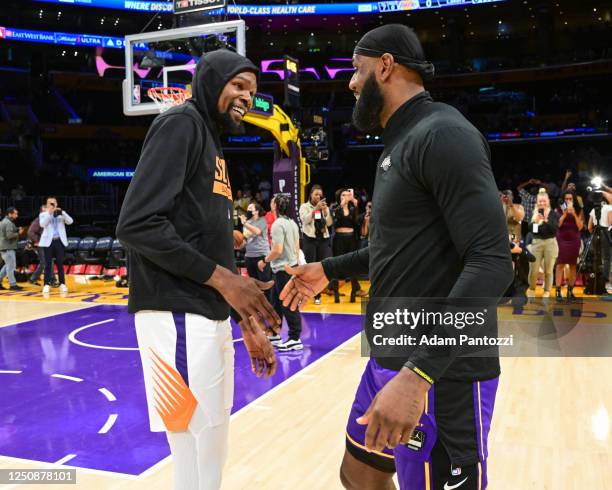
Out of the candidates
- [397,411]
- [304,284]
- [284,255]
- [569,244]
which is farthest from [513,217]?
[397,411]

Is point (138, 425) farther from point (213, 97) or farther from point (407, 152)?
point (407, 152)

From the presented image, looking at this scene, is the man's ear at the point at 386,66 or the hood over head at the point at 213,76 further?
the hood over head at the point at 213,76

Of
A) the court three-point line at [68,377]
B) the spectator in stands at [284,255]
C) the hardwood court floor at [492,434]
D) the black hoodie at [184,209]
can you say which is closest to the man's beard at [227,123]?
the black hoodie at [184,209]

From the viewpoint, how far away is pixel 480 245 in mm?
1524

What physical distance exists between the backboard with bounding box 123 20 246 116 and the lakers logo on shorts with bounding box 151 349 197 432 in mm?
8083

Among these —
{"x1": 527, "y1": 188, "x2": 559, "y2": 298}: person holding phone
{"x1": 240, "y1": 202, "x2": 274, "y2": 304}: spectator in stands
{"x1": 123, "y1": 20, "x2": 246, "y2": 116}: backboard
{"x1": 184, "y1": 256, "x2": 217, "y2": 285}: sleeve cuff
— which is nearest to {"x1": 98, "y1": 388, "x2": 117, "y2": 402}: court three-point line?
{"x1": 240, "y1": 202, "x2": 274, "y2": 304}: spectator in stands

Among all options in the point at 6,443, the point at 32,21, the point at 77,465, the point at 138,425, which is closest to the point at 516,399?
the point at 138,425

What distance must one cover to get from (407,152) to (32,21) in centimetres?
2888

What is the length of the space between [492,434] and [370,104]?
303 centimetres

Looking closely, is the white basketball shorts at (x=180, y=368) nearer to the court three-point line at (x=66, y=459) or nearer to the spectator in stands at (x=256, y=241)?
the court three-point line at (x=66, y=459)

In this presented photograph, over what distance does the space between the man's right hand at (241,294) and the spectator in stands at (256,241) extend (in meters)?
5.71

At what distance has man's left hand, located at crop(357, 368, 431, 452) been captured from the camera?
1.47m

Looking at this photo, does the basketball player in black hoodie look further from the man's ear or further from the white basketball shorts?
the man's ear

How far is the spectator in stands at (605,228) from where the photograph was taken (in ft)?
33.3
